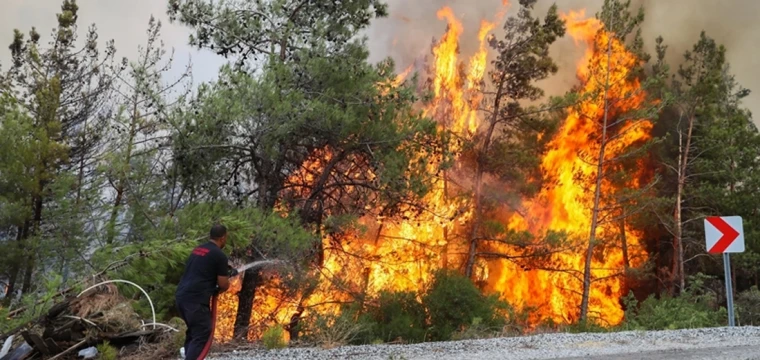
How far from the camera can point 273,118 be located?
1022cm

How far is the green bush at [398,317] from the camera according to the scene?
1220cm

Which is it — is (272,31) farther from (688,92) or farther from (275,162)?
(688,92)

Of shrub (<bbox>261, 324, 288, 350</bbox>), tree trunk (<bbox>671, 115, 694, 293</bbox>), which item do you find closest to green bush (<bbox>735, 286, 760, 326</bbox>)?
tree trunk (<bbox>671, 115, 694, 293</bbox>)

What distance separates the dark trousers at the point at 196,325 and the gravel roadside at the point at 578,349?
56.4 inches

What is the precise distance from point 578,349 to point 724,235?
358 cm

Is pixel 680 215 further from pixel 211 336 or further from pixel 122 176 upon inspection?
pixel 211 336

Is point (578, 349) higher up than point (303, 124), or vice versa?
point (303, 124)

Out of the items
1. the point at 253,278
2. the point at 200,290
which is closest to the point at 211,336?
the point at 200,290

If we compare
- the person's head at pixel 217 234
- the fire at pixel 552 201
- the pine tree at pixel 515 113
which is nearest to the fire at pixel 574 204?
the fire at pixel 552 201

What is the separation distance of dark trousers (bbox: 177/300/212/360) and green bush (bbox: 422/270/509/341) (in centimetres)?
838

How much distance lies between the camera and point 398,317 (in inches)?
499

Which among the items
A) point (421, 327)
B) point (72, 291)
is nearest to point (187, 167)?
point (72, 291)

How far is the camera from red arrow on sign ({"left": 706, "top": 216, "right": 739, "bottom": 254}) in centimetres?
811

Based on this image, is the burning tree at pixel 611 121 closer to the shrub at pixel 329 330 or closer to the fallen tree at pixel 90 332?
the shrub at pixel 329 330
